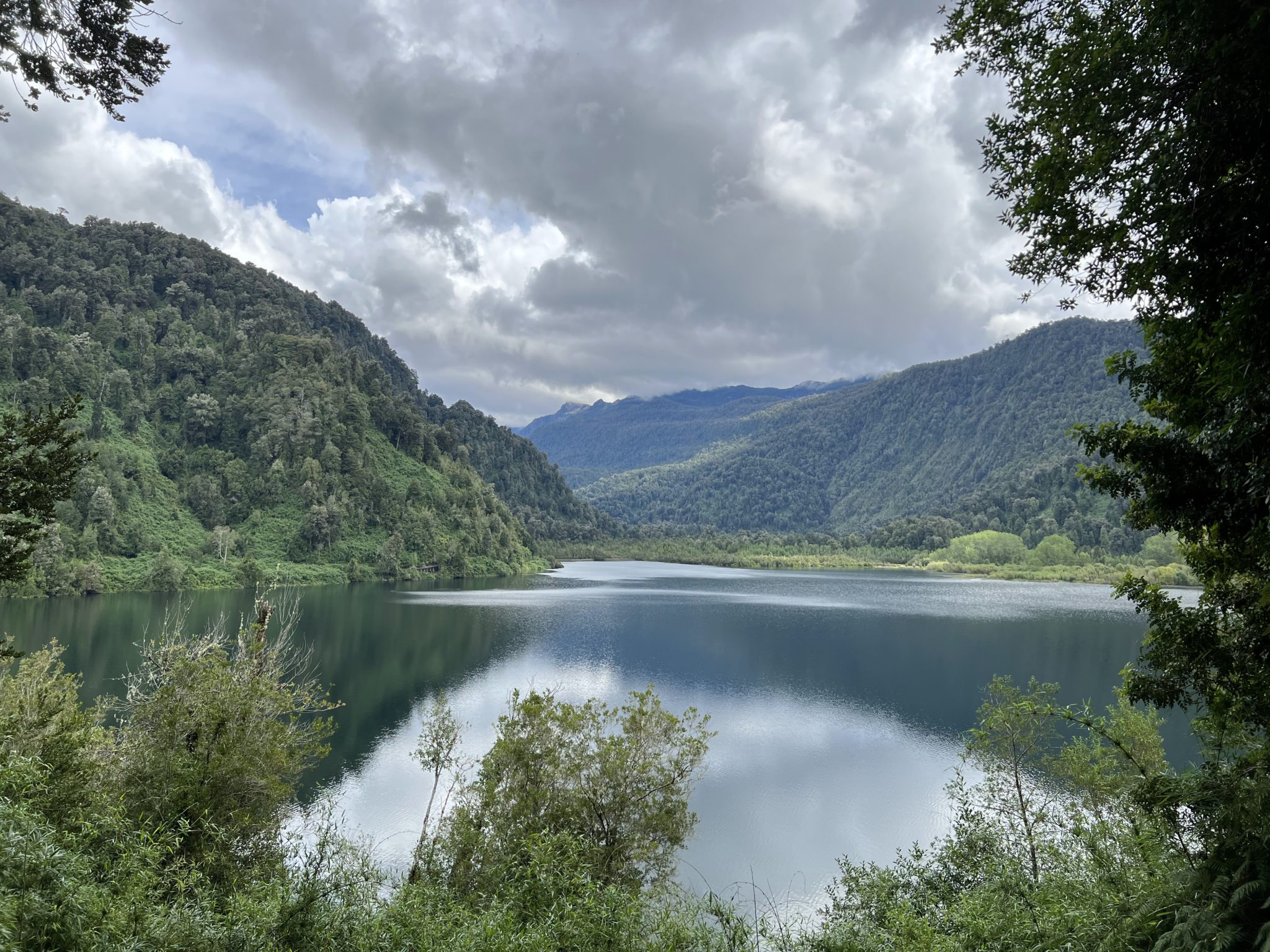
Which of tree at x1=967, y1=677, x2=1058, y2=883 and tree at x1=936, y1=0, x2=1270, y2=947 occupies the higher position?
tree at x1=936, y1=0, x2=1270, y2=947

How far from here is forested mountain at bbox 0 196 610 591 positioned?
10475 centimetres

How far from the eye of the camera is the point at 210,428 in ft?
448

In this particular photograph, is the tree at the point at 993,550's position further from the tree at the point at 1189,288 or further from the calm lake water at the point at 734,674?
the tree at the point at 1189,288

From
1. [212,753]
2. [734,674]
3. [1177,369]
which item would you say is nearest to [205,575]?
[734,674]

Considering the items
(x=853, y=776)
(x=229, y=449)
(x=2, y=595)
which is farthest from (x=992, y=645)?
(x=229, y=449)

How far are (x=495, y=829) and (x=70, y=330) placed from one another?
547ft

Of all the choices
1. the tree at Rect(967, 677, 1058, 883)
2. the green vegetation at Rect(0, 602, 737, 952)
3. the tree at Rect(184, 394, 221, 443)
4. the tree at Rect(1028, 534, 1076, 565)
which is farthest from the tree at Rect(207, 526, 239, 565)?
the tree at Rect(1028, 534, 1076, 565)

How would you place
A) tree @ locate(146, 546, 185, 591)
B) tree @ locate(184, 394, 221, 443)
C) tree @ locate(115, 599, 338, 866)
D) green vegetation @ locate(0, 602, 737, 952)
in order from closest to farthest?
green vegetation @ locate(0, 602, 737, 952) → tree @ locate(115, 599, 338, 866) → tree @ locate(146, 546, 185, 591) → tree @ locate(184, 394, 221, 443)

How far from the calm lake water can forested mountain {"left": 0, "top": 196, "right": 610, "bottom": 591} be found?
20162mm

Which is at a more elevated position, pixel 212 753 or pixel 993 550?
pixel 212 753

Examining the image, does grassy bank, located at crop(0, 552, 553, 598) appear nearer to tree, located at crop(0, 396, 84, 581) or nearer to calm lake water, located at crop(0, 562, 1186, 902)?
calm lake water, located at crop(0, 562, 1186, 902)

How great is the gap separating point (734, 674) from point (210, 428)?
426 feet

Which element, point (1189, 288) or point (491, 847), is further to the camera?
point (491, 847)

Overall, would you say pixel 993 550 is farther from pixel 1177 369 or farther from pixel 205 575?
pixel 1177 369
